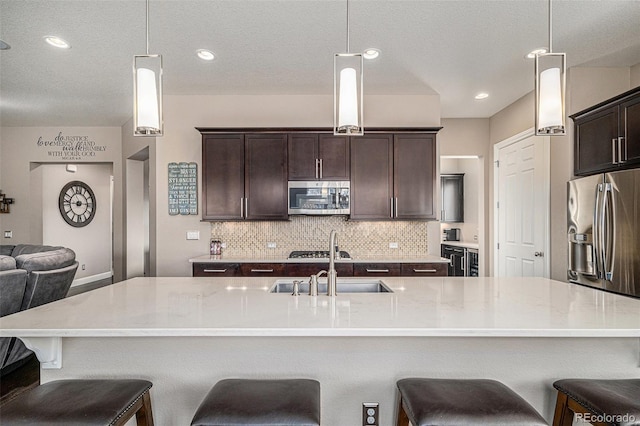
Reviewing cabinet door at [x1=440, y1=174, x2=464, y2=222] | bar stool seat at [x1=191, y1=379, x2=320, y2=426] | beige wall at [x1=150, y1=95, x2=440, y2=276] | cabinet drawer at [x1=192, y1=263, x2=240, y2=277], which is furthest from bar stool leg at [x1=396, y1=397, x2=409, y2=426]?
cabinet door at [x1=440, y1=174, x2=464, y2=222]

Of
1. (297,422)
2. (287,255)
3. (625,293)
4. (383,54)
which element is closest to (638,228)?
(625,293)

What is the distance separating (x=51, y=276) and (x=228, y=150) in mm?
2011

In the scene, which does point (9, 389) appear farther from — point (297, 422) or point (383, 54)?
point (383, 54)

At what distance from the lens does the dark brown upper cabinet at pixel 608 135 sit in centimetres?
279

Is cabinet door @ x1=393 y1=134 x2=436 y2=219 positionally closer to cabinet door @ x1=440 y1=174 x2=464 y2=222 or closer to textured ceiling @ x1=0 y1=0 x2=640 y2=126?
textured ceiling @ x1=0 y1=0 x2=640 y2=126

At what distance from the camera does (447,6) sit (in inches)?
97.3

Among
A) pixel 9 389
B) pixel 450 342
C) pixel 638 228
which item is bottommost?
pixel 9 389

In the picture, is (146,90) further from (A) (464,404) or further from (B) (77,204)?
(B) (77,204)

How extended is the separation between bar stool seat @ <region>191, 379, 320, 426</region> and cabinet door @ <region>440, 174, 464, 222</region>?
19.7 feet

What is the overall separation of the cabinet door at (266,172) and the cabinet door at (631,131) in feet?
9.96

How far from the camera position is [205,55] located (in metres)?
3.22

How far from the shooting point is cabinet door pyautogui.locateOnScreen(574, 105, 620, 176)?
297 cm

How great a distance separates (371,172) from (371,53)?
1268 millimetres

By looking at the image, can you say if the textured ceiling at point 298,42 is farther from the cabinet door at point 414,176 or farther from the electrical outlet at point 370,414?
the electrical outlet at point 370,414
